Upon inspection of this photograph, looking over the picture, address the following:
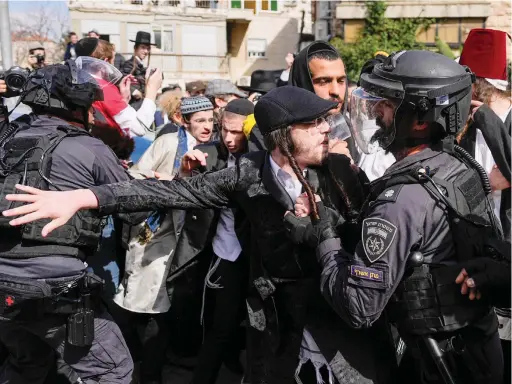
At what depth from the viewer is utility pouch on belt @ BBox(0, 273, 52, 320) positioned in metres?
3.27

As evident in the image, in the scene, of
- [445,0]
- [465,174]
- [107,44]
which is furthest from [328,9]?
[465,174]

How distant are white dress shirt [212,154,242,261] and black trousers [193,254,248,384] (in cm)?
5

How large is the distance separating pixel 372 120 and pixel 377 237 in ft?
2.13

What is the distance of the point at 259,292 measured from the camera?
2.96m

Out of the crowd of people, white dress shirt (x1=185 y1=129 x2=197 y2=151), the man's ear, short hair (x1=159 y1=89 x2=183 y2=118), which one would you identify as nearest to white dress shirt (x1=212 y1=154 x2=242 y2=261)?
the crowd of people

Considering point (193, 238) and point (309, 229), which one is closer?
point (309, 229)

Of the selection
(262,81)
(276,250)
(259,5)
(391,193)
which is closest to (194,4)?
(259,5)

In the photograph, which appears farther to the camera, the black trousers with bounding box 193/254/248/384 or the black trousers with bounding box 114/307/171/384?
→ the black trousers with bounding box 114/307/171/384

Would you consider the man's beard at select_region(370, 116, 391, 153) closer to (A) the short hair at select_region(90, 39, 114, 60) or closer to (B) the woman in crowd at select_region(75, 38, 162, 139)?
(B) the woman in crowd at select_region(75, 38, 162, 139)

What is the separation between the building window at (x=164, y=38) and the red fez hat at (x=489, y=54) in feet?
101

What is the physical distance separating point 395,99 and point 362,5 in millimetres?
18106

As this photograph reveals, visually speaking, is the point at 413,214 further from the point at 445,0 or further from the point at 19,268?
the point at 445,0

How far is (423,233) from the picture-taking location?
7.45 ft

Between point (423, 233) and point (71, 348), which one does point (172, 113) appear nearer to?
point (71, 348)
